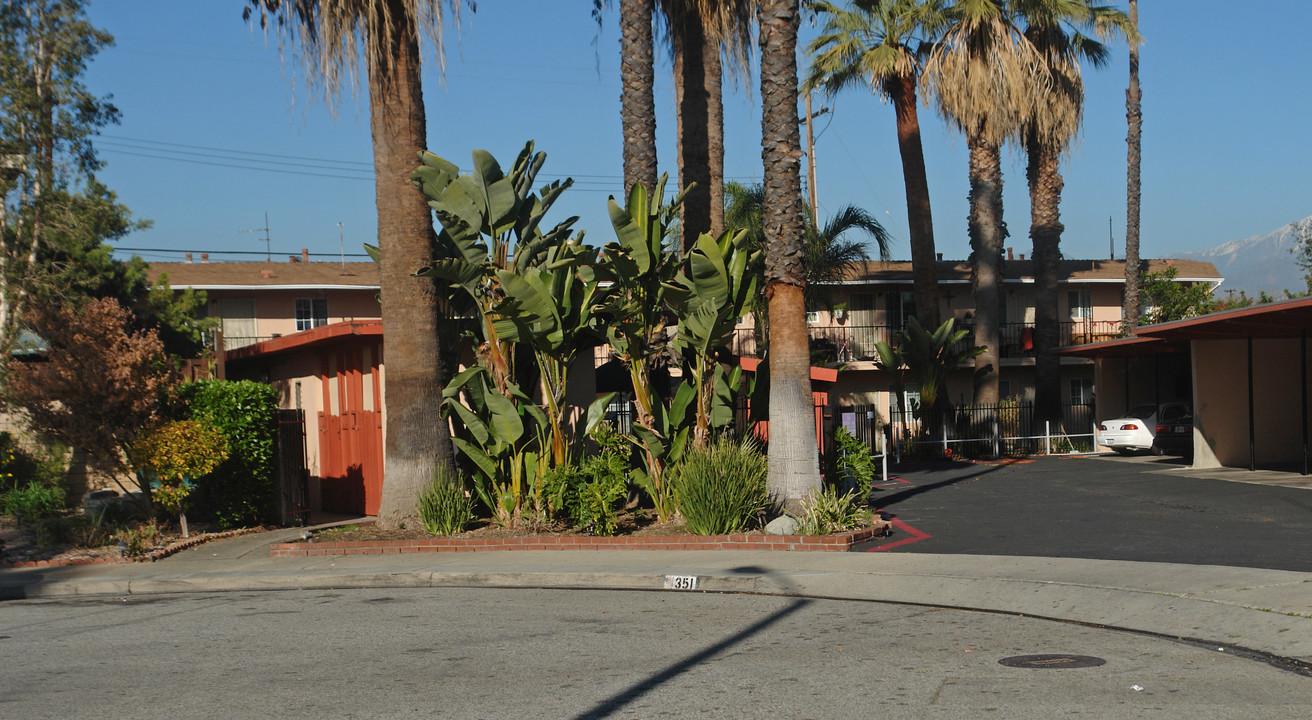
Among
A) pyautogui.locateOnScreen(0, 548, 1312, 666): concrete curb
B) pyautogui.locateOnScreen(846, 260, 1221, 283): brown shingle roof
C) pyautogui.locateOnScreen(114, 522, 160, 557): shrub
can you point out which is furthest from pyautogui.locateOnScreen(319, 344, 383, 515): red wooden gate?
pyautogui.locateOnScreen(846, 260, 1221, 283): brown shingle roof

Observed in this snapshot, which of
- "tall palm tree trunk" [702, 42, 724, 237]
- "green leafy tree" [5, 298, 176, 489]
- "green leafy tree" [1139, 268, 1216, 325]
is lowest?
"green leafy tree" [5, 298, 176, 489]

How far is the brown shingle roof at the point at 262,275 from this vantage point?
34281 mm

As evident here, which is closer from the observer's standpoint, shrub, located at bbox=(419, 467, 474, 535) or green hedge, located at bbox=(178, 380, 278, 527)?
shrub, located at bbox=(419, 467, 474, 535)

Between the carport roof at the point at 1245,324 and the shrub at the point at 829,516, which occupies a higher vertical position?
the carport roof at the point at 1245,324

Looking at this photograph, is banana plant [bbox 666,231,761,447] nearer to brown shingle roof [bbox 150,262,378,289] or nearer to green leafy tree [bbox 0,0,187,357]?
green leafy tree [bbox 0,0,187,357]

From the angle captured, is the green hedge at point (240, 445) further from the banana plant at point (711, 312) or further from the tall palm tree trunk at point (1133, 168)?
the tall palm tree trunk at point (1133, 168)

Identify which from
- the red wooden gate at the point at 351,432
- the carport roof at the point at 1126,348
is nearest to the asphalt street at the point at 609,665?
the red wooden gate at the point at 351,432

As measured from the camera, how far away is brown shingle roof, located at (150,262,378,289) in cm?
3428

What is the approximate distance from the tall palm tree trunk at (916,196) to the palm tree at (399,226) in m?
17.7

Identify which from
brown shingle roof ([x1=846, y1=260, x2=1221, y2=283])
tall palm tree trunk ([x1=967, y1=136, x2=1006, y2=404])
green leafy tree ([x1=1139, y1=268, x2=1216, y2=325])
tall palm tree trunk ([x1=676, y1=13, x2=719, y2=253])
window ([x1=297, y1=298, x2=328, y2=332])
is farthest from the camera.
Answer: brown shingle roof ([x1=846, y1=260, x2=1221, y2=283])

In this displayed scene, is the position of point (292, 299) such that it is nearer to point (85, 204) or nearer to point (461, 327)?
point (85, 204)

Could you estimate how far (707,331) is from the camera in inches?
555

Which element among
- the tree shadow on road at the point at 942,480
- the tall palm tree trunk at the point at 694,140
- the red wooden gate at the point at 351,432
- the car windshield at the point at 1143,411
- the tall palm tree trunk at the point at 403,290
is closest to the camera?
the tall palm tree trunk at the point at 403,290

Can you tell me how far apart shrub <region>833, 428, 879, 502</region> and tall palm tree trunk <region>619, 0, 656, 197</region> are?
4.99 metres
